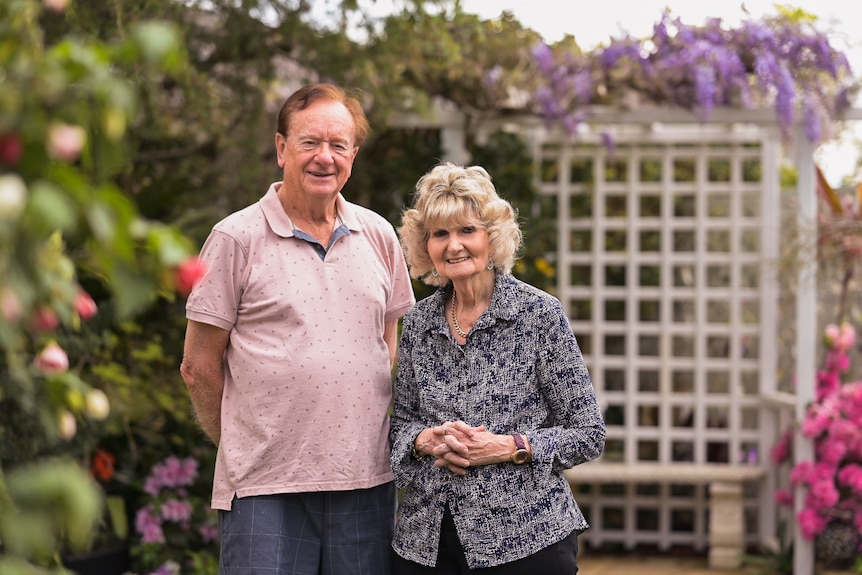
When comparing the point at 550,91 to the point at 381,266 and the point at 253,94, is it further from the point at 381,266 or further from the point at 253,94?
the point at 381,266

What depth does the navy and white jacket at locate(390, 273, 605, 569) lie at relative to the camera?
6.87 feet

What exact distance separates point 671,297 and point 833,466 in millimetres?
1078

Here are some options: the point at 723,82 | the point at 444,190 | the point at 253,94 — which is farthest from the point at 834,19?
the point at 444,190

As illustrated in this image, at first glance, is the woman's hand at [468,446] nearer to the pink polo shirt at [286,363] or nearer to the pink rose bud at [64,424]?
the pink polo shirt at [286,363]

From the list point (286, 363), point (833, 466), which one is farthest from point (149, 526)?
point (833, 466)

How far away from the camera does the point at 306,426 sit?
6.93 ft

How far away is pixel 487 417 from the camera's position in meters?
2.13

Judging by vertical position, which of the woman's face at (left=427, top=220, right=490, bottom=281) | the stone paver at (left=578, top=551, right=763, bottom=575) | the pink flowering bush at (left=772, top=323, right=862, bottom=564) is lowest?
the stone paver at (left=578, top=551, right=763, bottom=575)

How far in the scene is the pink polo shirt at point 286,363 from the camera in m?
2.10

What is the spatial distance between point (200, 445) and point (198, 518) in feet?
1.10

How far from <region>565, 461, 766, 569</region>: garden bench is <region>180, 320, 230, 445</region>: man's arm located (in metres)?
2.96

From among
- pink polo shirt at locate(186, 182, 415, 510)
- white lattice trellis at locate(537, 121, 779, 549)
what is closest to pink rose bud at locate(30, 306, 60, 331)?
pink polo shirt at locate(186, 182, 415, 510)

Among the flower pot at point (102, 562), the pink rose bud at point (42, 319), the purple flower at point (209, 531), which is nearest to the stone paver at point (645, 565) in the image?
the purple flower at point (209, 531)

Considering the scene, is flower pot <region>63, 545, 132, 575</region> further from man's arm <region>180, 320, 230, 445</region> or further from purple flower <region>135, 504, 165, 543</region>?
man's arm <region>180, 320, 230, 445</region>
